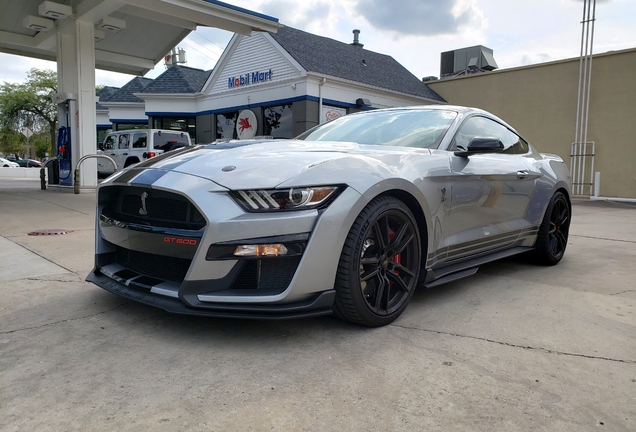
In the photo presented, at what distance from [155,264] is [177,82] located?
22427 millimetres

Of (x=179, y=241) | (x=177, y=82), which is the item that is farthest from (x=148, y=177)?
(x=177, y=82)

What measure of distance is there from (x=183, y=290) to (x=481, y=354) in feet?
5.06

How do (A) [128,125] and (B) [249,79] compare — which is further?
(A) [128,125]

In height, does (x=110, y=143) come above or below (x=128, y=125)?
below

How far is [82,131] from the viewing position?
13.1m

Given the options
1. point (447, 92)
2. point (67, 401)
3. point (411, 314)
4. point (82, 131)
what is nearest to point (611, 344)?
point (411, 314)

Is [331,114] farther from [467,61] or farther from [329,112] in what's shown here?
[467,61]

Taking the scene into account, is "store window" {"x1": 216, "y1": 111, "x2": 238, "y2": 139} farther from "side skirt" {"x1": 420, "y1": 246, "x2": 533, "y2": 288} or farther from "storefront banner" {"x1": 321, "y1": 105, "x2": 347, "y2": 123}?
"side skirt" {"x1": 420, "y1": 246, "x2": 533, "y2": 288}

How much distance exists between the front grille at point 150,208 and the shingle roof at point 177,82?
20616 millimetres

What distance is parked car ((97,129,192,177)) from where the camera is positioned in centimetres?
1683

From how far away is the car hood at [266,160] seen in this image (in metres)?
2.52

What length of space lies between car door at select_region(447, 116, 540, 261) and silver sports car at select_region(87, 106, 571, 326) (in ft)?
0.05

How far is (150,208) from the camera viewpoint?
8.91 feet

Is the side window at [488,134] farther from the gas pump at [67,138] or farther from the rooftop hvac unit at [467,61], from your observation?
the rooftop hvac unit at [467,61]
